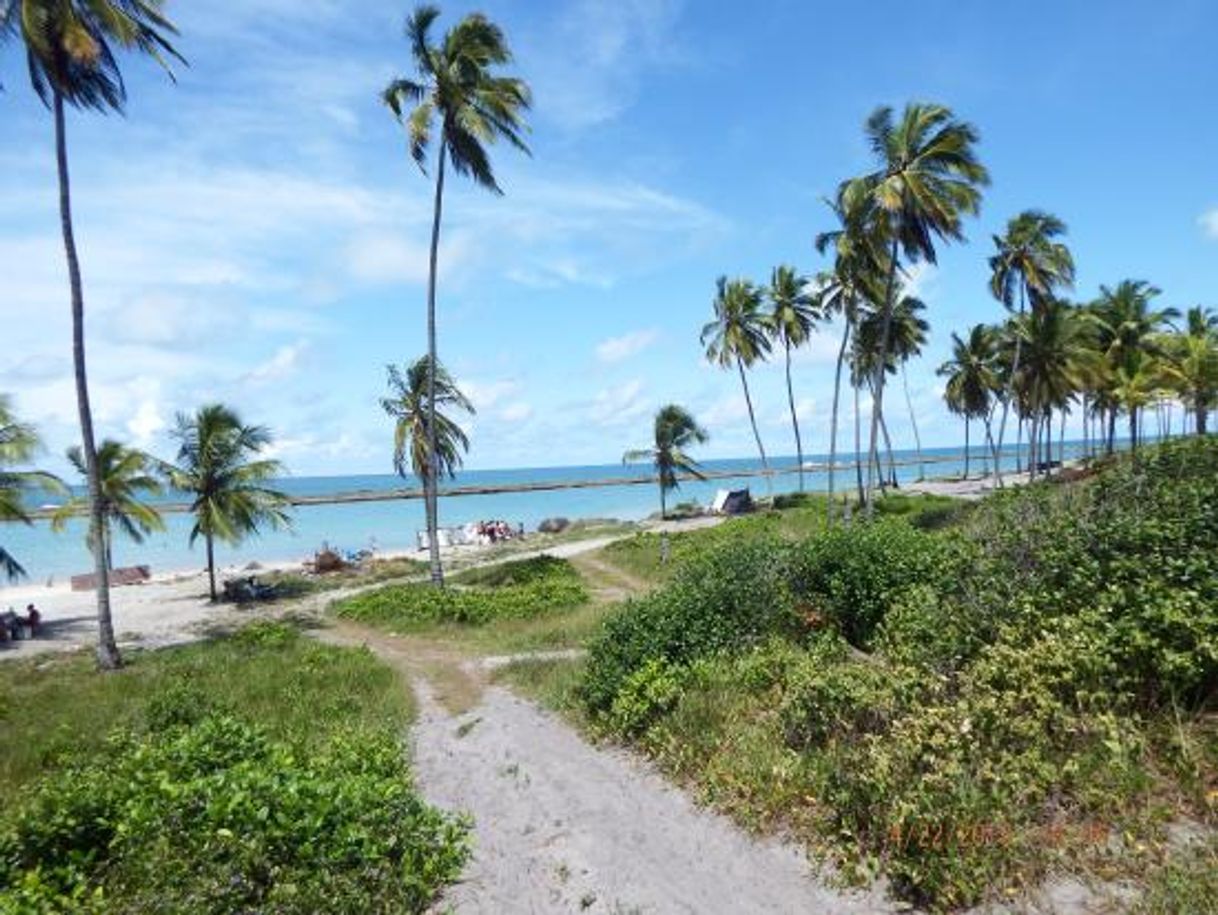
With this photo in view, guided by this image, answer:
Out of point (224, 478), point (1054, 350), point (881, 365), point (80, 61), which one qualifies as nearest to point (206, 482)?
point (224, 478)

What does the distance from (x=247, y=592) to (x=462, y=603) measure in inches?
498

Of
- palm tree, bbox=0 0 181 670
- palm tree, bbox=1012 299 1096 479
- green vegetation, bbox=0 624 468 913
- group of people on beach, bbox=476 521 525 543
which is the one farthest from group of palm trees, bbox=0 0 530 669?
palm tree, bbox=1012 299 1096 479

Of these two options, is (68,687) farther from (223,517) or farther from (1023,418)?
(1023,418)

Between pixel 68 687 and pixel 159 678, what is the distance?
1.80m

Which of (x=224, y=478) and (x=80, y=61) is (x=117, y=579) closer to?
(x=224, y=478)

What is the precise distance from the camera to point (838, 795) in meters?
6.38

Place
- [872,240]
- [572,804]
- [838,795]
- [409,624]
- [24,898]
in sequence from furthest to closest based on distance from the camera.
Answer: [872,240] → [409,624] → [572,804] → [838,795] → [24,898]

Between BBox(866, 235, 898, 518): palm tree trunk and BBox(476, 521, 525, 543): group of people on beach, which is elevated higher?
BBox(866, 235, 898, 518): palm tree trunk

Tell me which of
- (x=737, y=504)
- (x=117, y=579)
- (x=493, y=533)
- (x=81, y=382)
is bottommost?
(x=117, y=579)

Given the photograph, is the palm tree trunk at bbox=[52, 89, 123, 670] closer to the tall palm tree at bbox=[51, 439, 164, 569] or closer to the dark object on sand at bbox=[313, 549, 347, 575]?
the tall palm tree at bbox=[51, 439, 164, 569]

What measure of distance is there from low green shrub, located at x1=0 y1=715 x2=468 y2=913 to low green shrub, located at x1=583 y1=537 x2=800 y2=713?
3905 millimetres

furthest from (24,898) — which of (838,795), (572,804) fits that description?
(838,795)

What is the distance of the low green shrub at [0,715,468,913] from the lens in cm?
559

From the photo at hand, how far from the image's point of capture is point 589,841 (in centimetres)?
720
